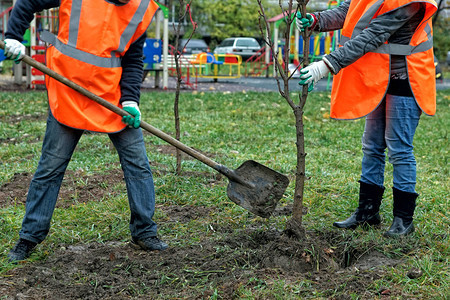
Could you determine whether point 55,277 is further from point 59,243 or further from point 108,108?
point 108,108

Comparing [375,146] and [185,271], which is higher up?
[375,146]

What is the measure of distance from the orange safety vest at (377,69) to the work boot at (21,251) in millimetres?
2100

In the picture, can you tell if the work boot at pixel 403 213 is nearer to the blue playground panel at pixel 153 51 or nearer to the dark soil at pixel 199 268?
the dark soil at pixel 199 268

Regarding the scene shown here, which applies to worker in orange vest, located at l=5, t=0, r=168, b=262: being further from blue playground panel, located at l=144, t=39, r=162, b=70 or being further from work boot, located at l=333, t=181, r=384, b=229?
blue playground panel, located at l=144, t=39, r=162, b=70

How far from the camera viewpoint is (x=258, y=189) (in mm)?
3572

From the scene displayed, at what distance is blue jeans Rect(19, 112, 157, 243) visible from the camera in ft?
10.3

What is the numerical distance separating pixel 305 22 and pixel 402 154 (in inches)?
42.2

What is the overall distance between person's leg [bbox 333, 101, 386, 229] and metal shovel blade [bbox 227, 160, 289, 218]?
1.71 feet

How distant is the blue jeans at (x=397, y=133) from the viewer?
3.48 m

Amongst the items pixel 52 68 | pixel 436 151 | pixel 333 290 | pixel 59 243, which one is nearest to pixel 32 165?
pixel 59 243

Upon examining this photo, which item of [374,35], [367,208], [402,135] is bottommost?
[367,208]

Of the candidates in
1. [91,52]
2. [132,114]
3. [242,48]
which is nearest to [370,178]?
[132,114]

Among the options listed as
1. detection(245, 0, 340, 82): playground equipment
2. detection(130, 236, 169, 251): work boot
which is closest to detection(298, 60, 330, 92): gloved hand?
detection(130, 236, 169, 251): work boot

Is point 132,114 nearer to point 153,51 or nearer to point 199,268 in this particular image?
point 199,268
